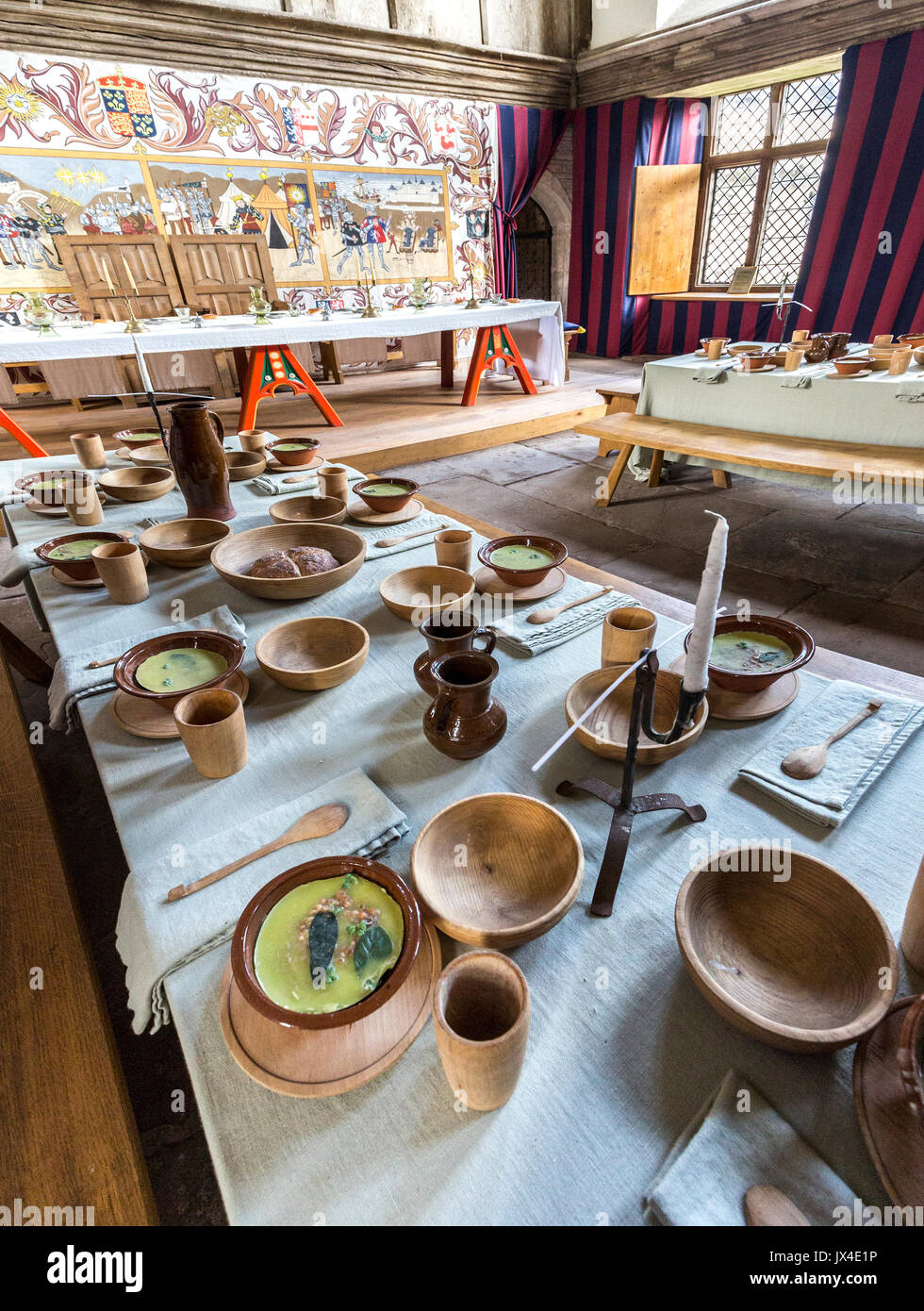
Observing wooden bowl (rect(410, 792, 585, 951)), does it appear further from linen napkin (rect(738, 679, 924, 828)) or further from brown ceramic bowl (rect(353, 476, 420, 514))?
brown ceramic bowl (rect(353, 476, 420, 514))

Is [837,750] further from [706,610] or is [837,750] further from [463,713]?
[463,713]

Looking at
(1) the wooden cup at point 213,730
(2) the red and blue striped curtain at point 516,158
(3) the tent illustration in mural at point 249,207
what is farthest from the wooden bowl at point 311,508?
(2) the red and blue striped curtain at point 516,158

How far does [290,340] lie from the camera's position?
13.5ft

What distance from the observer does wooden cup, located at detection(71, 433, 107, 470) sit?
2262mm

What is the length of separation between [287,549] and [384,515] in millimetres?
342

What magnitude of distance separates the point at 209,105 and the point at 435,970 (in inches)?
276

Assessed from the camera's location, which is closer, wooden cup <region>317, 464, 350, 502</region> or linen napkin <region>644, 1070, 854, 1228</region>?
linen napkin <region>644, 1070, 854, 1228</region>

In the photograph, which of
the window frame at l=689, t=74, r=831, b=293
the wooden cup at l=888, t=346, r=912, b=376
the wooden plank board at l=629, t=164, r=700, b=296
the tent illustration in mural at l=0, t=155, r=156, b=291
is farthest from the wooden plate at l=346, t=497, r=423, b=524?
the wooden plank board at l=629, t=164, r=700, b=296

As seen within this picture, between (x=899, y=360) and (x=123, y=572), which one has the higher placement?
(x=899, y=360)

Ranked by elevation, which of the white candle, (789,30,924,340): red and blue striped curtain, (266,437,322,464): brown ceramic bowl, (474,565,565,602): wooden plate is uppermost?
(789,30,924,340): red and blue striped curtain

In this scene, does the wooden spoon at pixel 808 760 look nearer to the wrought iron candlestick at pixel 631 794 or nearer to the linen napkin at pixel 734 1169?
the wrought iron candlestick at pixel 631 794

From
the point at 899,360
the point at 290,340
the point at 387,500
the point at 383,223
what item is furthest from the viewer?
the point at 383,223

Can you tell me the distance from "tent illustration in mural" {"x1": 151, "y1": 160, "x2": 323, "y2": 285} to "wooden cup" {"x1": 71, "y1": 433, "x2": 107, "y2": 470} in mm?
4322

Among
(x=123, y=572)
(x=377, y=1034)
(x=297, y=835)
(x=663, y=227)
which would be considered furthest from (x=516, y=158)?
(x=377, y=1034)
